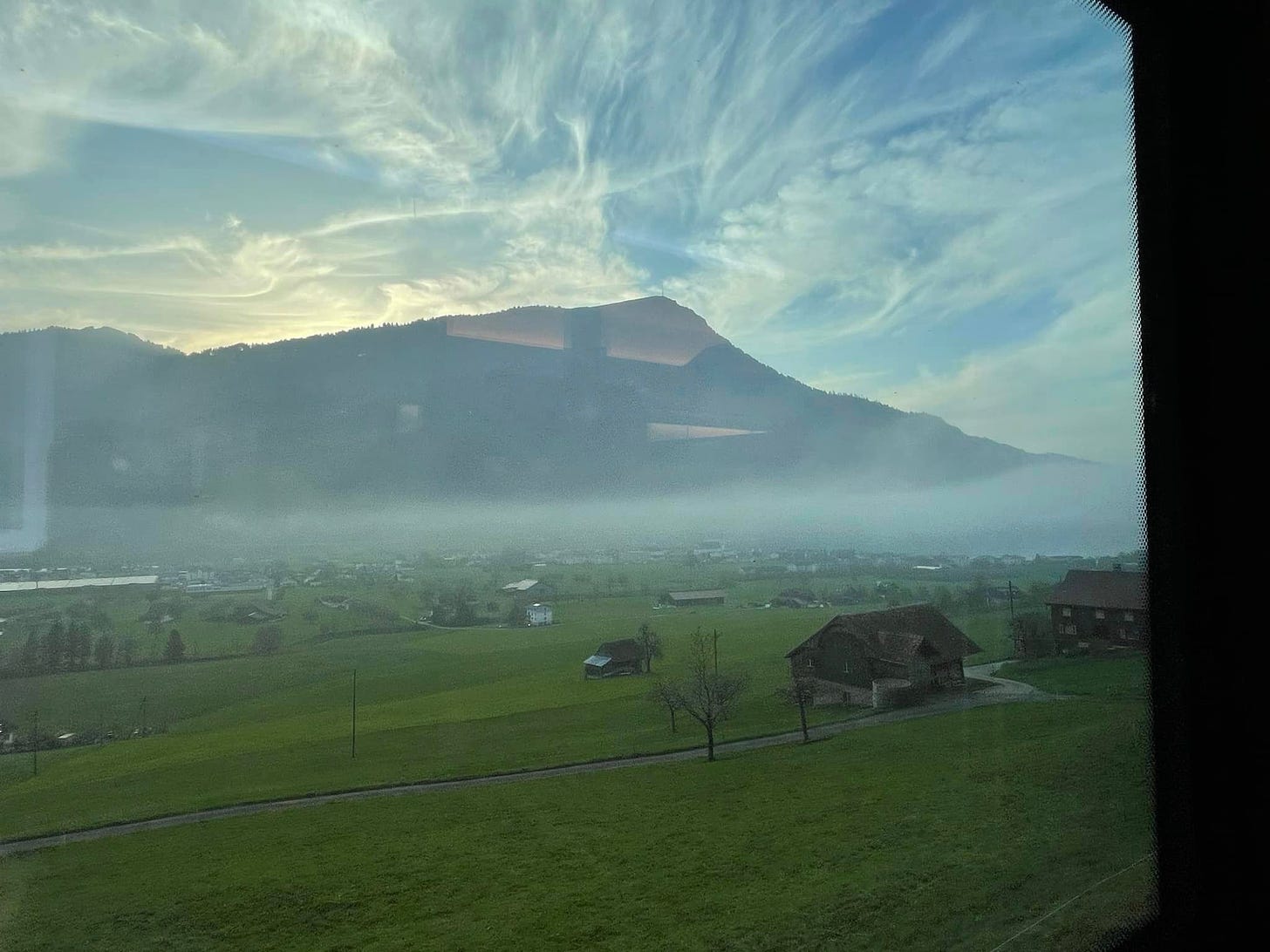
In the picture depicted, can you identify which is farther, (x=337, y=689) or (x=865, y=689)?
(x=865, y=689)

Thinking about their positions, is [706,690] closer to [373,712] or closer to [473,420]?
[373,712]

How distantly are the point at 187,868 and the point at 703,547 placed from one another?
82.2 inches

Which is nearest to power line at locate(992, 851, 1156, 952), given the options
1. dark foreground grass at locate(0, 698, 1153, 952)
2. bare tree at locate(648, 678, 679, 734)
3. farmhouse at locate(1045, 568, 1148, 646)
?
dark foreground grass at locate(0, 698, 1153, 952)

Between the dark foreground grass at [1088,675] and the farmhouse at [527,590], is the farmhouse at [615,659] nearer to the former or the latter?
the farmhouse at [527,590]

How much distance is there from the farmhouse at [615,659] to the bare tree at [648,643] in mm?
18

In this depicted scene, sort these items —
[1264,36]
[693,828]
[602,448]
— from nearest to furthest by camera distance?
[1264,36]
[693,828]
[602,448]

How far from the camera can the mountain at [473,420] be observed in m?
1.91

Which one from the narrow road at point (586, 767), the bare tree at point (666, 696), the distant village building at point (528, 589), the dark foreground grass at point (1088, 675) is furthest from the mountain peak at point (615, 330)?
the dark foreground grass at point (1088, 675)

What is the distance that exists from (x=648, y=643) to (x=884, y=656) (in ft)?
2.90

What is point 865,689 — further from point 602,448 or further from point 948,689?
point 602,448

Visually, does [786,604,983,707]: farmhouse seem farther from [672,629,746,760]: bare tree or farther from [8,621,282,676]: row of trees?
[8,621,282,676]: row of trees

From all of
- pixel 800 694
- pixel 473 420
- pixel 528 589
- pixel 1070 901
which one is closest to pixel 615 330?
pixel 473 420

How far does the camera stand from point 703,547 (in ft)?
10.3

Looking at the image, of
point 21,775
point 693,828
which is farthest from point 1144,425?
point 21,775
